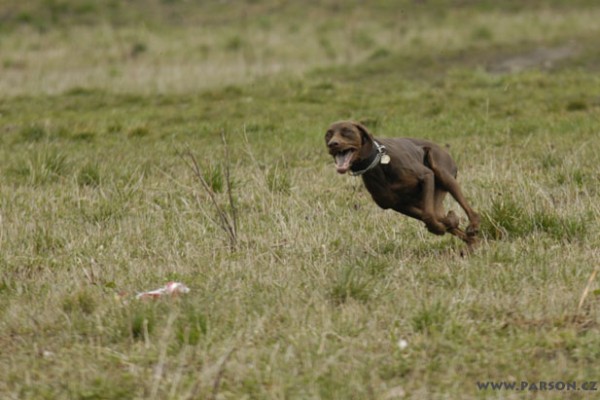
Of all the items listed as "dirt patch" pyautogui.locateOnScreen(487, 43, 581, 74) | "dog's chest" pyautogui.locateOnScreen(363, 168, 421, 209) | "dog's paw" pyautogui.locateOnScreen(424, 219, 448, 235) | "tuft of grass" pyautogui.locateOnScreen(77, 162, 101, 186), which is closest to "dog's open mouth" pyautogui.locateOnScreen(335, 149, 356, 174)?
"dog's chest" pyautogui.locateOnScreen(363, 168, 421, 209)

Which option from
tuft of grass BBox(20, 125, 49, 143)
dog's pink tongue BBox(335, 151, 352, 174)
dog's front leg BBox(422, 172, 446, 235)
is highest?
dog's pink tongue BBox(335, 151, 352, 174)

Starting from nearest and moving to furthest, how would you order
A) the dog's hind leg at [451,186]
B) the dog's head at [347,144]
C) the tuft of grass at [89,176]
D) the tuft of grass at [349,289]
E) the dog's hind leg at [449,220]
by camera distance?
the tuft of grass at [349,289], the dog's head at [347,144], the dog's hind leg at [449,220], the dog's hind leg at [451,186], the tuft of grass at [89,176]

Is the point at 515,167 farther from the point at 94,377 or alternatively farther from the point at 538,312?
the point at 94,377

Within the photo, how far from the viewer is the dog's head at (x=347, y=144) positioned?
5.70m

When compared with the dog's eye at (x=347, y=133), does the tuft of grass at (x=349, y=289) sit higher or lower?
lower

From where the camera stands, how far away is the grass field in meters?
4.43

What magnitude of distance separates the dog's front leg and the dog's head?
490 millimetres

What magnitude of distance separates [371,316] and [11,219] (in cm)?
390

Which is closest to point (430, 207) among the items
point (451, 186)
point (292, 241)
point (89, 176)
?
point (451, 186)

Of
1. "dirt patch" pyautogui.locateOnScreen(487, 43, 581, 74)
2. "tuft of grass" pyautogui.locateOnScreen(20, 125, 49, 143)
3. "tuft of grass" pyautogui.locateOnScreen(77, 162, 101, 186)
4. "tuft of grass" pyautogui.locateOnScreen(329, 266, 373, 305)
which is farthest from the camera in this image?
"dirt patch" pyautogui.locateOnScreen(487, 43, 581, 74)

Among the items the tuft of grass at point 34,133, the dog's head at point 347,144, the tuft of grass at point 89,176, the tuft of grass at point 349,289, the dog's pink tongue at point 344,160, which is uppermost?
the dog's head at point 347,144

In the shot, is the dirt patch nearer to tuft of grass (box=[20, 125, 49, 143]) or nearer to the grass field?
the grass field

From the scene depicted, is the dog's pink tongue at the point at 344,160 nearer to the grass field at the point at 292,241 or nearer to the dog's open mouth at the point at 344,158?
the dog's open mouth at the point at 344,158

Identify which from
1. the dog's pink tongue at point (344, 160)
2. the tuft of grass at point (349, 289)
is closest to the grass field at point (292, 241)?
the tuft of grass at point (349, 289)
